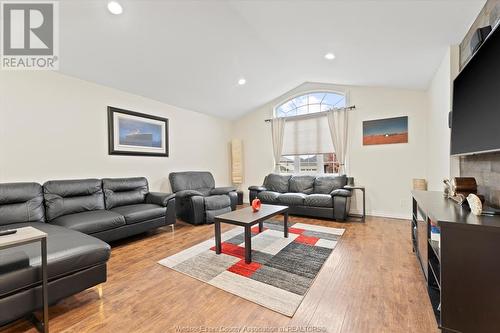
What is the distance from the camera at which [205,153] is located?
5.54 m

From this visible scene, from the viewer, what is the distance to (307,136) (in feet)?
17.3

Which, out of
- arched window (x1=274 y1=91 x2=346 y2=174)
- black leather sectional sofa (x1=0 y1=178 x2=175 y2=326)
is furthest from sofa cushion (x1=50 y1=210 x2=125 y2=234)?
arched window (x1=274 y1=91 x2=346 y2=174)

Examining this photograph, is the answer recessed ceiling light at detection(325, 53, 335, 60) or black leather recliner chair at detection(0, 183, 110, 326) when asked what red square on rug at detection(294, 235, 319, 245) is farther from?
recessed ceiling light at detection(325, 53, 335, 60)

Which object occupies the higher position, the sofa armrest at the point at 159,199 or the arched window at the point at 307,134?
the arched window at the point at 307,134

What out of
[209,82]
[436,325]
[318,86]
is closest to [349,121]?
[318,86]

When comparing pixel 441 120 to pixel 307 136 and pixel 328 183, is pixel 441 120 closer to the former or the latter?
pixel 328 183

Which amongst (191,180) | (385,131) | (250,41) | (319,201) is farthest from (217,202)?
(385,131)

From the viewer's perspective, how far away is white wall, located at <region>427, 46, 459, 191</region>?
246cm

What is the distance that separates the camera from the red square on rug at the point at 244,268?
7.12 feet

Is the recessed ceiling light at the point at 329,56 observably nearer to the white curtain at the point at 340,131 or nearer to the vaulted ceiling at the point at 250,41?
the vaulted ceiling at the point at 250,41

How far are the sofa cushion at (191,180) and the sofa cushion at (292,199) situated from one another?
1.69 m

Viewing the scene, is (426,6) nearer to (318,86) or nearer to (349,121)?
(349,121)

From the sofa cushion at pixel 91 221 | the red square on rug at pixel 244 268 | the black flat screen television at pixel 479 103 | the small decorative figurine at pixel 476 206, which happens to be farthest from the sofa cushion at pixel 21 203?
the black flat screen television at pixel 479 103

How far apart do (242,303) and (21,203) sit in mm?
2767
